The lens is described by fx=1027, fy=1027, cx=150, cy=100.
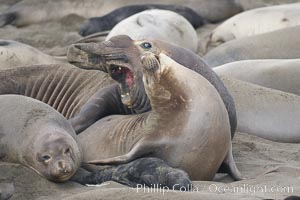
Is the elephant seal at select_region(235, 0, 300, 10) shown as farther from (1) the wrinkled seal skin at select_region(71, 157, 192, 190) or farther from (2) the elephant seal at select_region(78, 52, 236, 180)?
(1) the wrinkled seal skin at select_region(71, 157, 192, 190)

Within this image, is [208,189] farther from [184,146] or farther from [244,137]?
[244,137]

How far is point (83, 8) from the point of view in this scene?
12.2 m

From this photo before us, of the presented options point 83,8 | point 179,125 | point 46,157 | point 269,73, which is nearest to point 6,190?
point 46,157

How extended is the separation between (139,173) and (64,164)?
360mm

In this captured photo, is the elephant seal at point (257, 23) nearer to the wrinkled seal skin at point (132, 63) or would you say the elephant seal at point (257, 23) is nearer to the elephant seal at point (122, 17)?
the elephant seal at point (122, 17)

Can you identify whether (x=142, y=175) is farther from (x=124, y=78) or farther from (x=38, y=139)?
(x=124, y=78)

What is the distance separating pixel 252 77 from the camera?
7.57 m

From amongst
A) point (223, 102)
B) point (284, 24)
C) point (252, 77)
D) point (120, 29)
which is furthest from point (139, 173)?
point (284, 24)

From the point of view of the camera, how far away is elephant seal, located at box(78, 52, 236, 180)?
5.05m

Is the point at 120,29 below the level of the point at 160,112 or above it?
below

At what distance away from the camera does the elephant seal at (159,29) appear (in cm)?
923

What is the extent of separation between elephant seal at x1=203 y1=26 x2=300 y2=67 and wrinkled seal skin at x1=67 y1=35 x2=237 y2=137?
9.72ft

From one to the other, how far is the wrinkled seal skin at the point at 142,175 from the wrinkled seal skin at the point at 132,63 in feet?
2.23

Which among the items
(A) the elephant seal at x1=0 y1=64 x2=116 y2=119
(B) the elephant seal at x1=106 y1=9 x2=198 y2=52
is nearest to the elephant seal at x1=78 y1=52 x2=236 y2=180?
(A) the elephant seal at x1=0 y1=64 x2=116 y2=119
